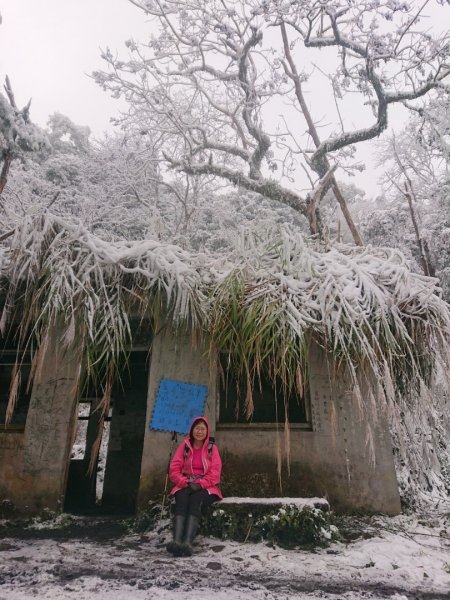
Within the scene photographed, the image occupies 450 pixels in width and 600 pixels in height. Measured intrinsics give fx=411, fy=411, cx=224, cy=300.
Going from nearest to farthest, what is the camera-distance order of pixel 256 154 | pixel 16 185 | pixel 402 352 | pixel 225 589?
pixel 225 589 → pixel 402 352 → pixel 256 154 → pixel 16 185

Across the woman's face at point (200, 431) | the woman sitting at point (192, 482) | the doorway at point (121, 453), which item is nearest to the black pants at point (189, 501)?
the woman sitting at point (192, 482)

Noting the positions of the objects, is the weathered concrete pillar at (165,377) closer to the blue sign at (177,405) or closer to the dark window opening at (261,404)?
the blue sign at (177,405)

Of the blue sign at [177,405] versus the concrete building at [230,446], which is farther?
the blue sign at [177,405]

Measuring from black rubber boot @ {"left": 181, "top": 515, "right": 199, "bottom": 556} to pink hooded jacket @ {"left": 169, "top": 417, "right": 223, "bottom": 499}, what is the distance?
0.29m

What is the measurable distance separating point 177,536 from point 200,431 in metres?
0.90

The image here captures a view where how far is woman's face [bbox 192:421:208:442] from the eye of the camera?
3945 mm

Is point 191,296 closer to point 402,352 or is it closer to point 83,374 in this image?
point 83,374

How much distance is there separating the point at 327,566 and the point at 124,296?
3194 mm

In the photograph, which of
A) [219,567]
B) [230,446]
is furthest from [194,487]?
[230,446]

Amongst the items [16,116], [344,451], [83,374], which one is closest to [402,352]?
[344,451]

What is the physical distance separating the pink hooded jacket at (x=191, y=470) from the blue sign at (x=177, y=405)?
0.53 metres

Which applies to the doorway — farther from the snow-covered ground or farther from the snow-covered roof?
the snow-covered ground

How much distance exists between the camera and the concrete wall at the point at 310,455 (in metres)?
4.38

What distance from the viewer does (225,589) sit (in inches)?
106
